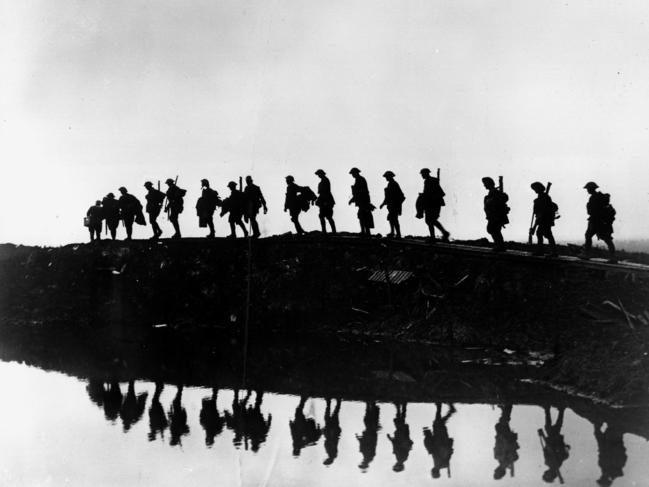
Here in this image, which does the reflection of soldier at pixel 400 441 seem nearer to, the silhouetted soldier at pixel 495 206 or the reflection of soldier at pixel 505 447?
the reflection of soldier at pixel 505 447

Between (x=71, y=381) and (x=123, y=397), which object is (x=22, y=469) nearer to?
(x=123, y=397)

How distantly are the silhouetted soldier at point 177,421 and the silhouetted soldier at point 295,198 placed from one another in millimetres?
8845

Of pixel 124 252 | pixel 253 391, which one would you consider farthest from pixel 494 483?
pixel 124 252

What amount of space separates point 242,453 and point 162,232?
16.3 m

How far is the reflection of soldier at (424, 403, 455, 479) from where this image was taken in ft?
26.8

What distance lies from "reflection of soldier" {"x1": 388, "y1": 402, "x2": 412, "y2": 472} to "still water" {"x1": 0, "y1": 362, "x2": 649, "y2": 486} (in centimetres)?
2

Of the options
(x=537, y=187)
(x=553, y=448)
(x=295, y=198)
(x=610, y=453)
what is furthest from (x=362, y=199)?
(x=610, y=453)

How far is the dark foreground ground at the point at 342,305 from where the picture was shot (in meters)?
13.1

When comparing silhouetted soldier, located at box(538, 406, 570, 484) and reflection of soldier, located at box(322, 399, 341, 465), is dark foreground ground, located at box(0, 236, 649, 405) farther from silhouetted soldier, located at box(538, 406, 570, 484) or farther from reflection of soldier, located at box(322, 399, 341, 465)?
reflection of soldier, located at box(322, 399, 341, 465)

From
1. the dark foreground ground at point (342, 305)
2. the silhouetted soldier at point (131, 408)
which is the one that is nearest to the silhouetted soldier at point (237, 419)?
the silhouetted soldier at point (131, 408)

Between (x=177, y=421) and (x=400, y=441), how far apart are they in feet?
12.2

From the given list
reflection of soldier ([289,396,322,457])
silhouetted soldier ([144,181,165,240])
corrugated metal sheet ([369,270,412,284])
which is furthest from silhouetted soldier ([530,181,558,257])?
silhouetted soldier ([144,181,165,240])

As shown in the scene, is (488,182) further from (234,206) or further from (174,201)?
(174,201)

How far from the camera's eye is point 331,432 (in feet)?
31.7
